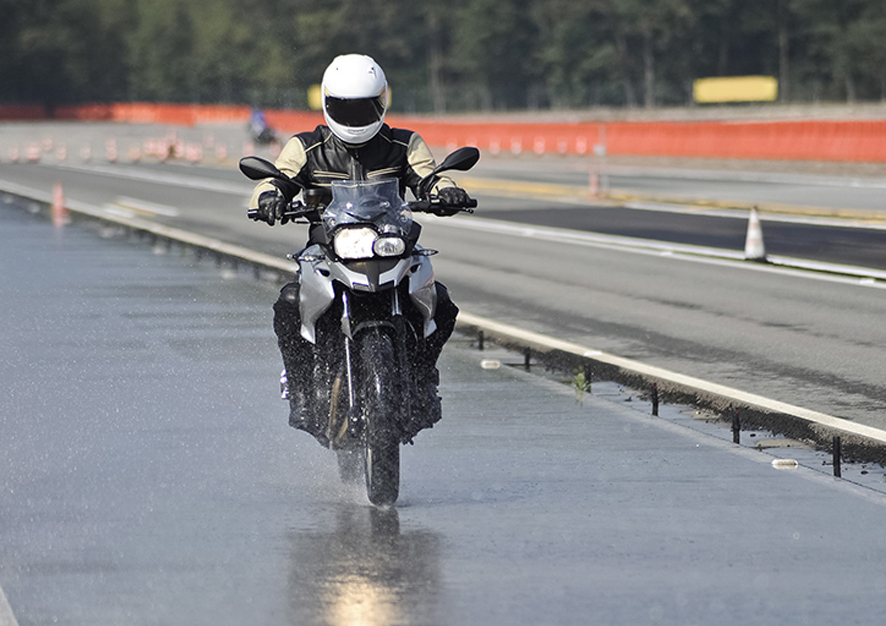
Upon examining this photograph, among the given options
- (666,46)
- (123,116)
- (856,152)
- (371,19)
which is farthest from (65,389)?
(371,19)

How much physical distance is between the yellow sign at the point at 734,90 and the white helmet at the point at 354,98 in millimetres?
83069

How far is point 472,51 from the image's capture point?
13375cm

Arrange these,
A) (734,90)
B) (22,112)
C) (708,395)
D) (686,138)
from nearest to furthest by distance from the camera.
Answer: (708,395)
(686,138)
(734,90)
(22,112)

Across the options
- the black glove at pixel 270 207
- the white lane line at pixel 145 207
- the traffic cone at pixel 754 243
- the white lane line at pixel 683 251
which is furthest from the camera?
the white lane line at pixel 145 207

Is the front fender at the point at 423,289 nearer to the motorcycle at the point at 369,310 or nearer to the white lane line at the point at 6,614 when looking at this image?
the motorcycle at the point at 369,310

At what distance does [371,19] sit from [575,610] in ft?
455

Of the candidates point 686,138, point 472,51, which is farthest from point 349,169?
point 472,51

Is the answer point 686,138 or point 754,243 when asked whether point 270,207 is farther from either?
point 686,138

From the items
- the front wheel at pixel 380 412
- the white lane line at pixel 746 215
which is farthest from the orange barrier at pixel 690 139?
the front wheel at pixel 380 412

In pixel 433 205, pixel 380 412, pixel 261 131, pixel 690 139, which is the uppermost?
pixel 261 131

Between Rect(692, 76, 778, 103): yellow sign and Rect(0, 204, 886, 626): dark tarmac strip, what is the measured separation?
262ft

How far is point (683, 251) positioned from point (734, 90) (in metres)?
70.1

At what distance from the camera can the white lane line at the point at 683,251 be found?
18.3 m

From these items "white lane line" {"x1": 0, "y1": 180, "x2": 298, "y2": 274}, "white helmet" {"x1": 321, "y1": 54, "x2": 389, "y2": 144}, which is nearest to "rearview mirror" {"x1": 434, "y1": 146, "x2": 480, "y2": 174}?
"white helmet" {"x1": 321, "y1": 54, "x2": 389, "y2": 144}
